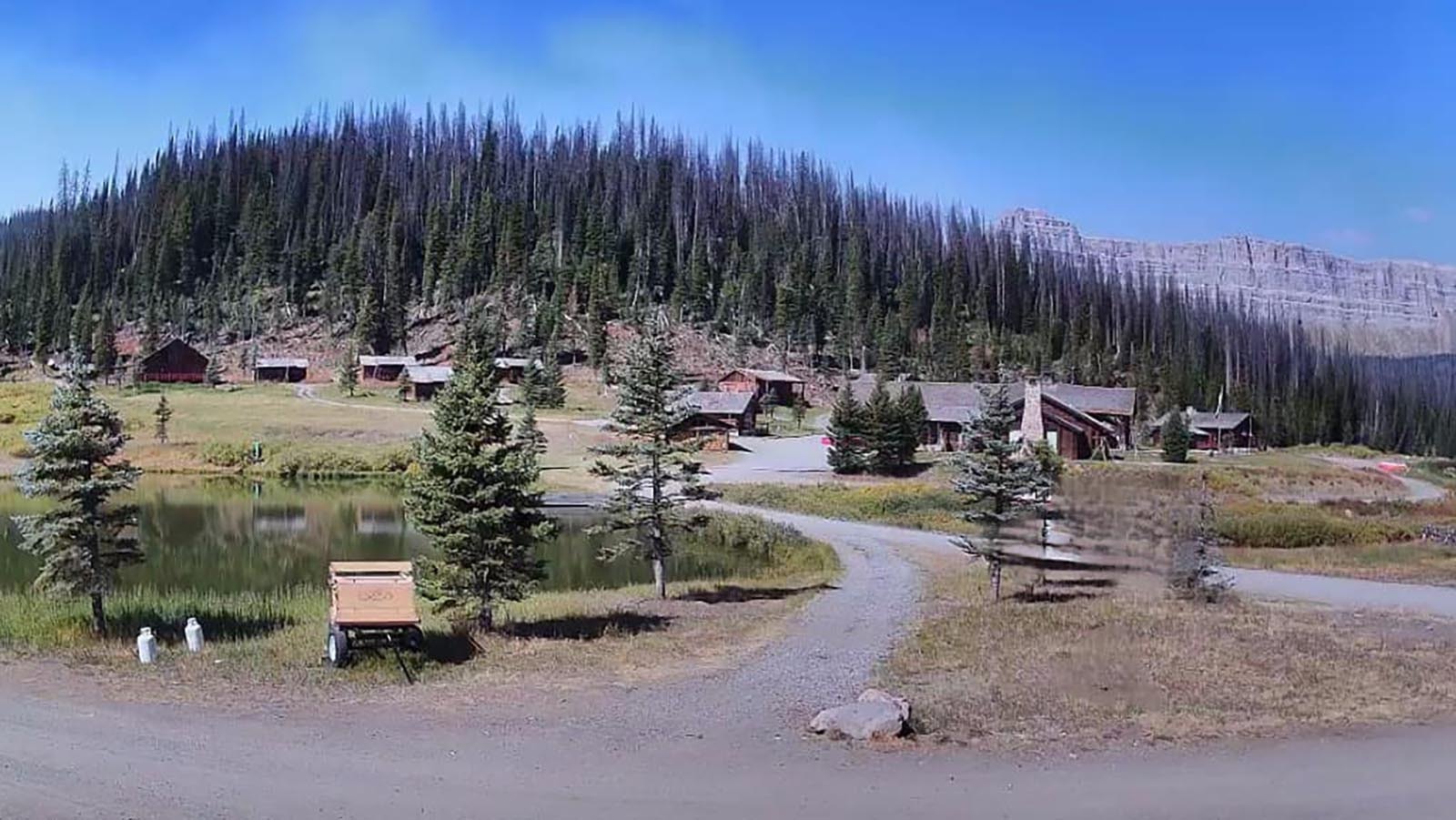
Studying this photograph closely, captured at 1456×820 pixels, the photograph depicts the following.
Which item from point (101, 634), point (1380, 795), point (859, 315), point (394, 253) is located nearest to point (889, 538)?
point (101, 634)

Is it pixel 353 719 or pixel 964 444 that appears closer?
pixel 353 719

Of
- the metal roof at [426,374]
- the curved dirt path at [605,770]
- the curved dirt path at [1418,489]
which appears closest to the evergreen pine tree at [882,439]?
the curved dirt path at [1418,489]

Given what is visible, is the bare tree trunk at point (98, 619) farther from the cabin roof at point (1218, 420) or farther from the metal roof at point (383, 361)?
the cabin roof at point (1218, 420)

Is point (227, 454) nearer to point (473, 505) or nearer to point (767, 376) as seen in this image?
point (767, 376)

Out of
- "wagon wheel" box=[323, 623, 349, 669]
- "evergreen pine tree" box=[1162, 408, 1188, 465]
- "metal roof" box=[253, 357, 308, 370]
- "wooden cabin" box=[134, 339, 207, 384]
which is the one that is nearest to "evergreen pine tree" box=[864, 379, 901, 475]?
"evergreen pine tree" box=[1162, 408, 1188, 465]

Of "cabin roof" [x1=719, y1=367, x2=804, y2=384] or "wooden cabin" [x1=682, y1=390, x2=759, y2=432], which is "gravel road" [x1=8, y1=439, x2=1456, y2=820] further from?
"cabin roof" [x1=719, y1=367, x2=804, y2=384]

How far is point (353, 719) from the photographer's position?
13367 millimetres

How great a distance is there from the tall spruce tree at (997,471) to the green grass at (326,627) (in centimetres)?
434

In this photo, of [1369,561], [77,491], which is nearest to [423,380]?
[1369,561]

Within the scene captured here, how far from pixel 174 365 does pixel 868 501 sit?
8353cm

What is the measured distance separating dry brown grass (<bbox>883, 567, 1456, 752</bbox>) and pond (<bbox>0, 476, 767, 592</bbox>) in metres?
10.7

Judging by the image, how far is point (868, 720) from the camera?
42.4 feet

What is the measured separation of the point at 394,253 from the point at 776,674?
136997 mm

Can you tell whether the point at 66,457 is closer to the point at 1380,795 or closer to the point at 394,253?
the point at 1380,795
